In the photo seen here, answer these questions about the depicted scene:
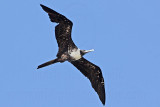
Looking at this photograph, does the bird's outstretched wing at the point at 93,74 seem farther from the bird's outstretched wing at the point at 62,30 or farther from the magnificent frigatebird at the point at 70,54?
the bird's outstretched wing at the point at 62,30

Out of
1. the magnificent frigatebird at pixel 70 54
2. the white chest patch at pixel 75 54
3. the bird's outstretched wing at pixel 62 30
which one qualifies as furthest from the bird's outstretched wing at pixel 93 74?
the bird's outstretched wing at pixel 62 30

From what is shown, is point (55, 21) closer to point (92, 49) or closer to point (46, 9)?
point (46, 9)

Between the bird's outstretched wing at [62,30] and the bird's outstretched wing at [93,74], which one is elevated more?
the bird's outstretched wing at [62,30]

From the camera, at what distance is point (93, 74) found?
25.1 meters

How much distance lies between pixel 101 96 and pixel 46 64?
3778mm

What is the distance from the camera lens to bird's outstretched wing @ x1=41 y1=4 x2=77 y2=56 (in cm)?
2227

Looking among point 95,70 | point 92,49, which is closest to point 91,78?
point 95,70

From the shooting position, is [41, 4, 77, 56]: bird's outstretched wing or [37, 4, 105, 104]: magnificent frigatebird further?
[37, 4, 105, 104]: magnificent frigatebird

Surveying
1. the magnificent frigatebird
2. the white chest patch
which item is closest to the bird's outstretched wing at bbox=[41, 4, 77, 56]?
the magnificent frigatebird

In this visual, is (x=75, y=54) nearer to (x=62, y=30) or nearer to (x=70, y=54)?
(x=70, y=54)

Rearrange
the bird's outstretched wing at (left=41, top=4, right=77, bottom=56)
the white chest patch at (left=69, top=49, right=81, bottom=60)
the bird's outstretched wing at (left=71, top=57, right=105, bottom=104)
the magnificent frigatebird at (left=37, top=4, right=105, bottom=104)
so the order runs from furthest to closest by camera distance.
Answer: the bird's outstretched wing at (left=71, top=57, right=105, bottom=104)
the white chest patch at (left=69, top=49, right=81, bottom=60)
the magnificent frigatebird at (left=37, top=4, right=105, bottom=104)
the bird's outstretched wing at (left=41, top=4, right=77, bottom=56)

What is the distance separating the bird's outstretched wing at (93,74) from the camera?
25.0 metres

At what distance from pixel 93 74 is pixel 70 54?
2.27 metres

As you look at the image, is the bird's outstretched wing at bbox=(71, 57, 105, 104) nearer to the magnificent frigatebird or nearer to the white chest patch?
the magnificent frigatebird
